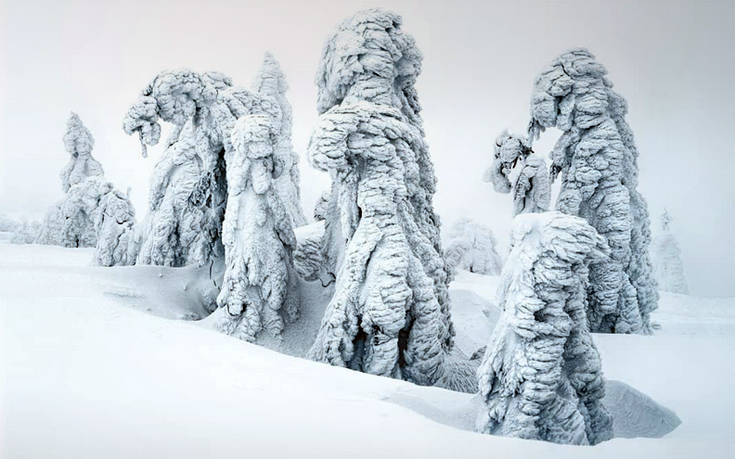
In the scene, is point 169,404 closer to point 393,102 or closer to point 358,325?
point 358,325

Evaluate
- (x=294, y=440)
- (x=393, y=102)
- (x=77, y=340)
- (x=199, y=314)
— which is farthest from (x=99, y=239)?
(x=294, y=440)

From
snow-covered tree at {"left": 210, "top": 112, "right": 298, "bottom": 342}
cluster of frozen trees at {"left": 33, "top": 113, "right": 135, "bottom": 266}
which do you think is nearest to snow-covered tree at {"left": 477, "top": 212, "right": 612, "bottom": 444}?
snow-covered tree at {"left": 210, "top": 112, "right": 298, "bottom": 342}

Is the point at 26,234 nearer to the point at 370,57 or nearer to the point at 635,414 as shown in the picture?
the point at 370,57

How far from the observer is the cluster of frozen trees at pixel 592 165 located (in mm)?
5633

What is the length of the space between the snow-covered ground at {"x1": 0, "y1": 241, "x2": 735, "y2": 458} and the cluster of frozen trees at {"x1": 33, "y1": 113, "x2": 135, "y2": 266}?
3.69 metres

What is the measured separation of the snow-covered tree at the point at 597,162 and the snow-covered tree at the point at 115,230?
549 cm

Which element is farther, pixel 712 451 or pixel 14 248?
pixel 14 248

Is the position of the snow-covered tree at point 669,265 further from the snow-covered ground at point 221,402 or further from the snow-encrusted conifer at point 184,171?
the snow-encrusted conifer at point 184,171

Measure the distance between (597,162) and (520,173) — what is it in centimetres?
93

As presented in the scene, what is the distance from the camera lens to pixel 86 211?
9.67 m

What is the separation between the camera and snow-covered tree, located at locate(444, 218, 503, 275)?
42.6 feet

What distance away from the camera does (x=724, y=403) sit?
11.0ft

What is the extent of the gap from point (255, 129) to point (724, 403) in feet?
12.5

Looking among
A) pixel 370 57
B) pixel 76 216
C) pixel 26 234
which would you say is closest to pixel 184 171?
pixel 370 57
